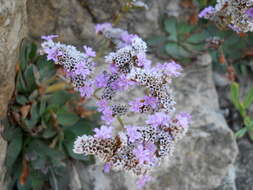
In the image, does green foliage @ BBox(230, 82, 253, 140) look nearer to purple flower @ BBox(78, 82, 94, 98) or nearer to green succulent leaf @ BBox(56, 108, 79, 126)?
green succulent leaf @ BBox(56, 108, 79, 126)

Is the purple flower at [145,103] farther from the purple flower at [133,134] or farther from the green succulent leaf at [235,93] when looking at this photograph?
the green succulent leaf at [235,93]

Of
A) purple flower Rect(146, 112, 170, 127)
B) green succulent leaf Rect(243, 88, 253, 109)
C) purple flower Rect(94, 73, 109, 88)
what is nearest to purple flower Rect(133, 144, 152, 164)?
purple flower Rect(146, 112, 170, 127)

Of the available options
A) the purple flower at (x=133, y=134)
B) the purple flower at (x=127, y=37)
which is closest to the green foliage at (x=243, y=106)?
the purple flower at (x=127, y=37)

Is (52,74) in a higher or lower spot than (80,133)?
higher

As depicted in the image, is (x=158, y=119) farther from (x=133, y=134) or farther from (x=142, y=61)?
(x=142, y=61)

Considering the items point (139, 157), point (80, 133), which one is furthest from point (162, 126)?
point (80, 133)

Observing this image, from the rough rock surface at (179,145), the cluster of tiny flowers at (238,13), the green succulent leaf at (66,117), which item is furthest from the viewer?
the rough rock surface at (179,145)

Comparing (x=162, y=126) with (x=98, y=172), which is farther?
(x=98, y=172)

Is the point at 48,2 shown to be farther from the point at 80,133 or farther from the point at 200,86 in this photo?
the point at 200,86
